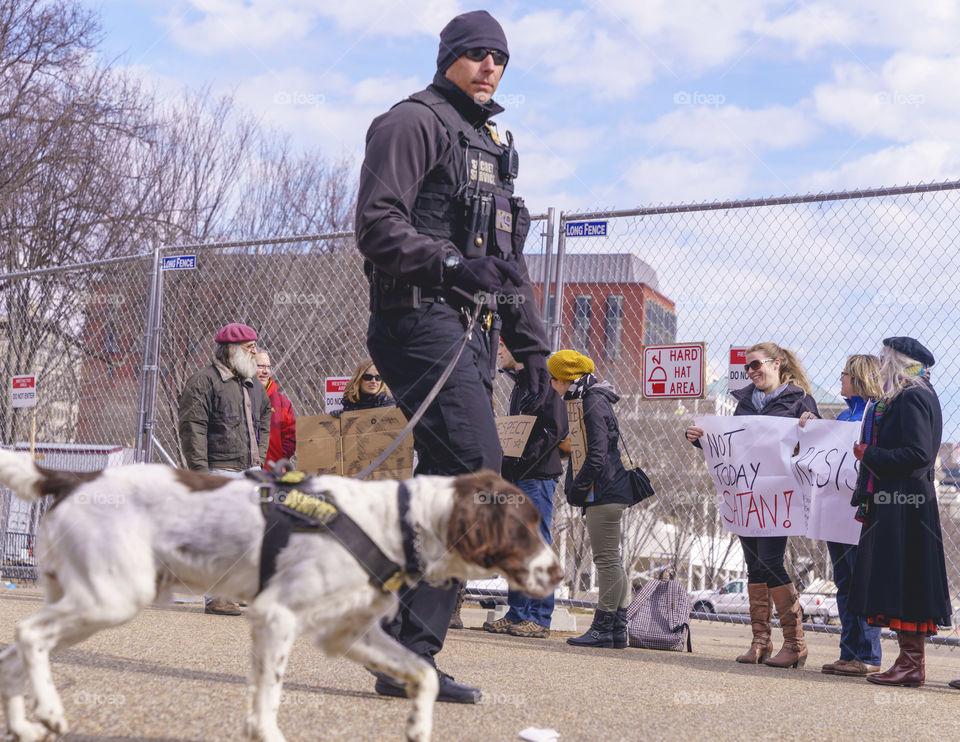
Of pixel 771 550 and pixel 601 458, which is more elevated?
pixel 601 458

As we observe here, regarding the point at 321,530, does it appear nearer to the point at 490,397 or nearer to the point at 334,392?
the point at 490,397

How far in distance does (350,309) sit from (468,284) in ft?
29.2

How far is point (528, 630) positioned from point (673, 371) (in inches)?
85.3

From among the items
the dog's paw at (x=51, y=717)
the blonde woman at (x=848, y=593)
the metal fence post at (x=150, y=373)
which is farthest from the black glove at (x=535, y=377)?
the metal fence post at (x=150, y=373)

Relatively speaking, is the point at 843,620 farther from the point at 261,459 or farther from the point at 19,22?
the point at 19,22

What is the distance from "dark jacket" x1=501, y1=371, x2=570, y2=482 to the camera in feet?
23.5

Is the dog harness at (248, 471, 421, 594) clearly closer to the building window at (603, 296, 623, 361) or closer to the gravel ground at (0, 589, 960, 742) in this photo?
the gravel ground at (0, 589, 960, 742)

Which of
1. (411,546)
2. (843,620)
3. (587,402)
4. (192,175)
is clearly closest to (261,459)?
(587,402)

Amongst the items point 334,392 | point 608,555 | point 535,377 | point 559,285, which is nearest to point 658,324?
point 559,285

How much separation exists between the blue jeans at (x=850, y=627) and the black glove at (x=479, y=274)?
12.2 feet

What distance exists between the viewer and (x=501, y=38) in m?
4.09

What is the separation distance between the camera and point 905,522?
5.82 metres

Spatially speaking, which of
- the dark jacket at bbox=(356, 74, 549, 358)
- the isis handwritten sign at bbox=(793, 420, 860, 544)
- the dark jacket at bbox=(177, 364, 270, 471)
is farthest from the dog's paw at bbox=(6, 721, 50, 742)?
the isis handwritten sign at bbox=(793, 420, 860, 544)

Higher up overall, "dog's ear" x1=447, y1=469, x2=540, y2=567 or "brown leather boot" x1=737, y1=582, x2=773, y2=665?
"dog's ear" x1=447, y1=469, x2=540, y2=567
